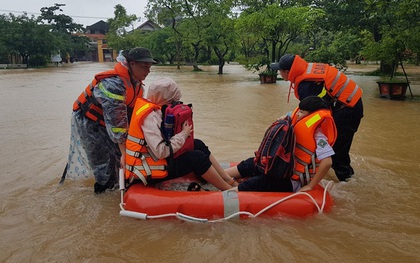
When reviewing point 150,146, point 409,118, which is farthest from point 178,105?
point 409,118

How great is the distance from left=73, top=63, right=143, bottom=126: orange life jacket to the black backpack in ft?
4.68

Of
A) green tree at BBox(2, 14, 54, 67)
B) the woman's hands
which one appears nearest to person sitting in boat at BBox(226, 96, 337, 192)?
the woman's hands

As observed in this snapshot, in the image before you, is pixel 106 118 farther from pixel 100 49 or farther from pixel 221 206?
pixel 100 49

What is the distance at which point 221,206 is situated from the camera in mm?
3234

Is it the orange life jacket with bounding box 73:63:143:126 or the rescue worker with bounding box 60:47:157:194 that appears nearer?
the rescue worker with bounding box 60:47:157:194

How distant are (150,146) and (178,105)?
469mm

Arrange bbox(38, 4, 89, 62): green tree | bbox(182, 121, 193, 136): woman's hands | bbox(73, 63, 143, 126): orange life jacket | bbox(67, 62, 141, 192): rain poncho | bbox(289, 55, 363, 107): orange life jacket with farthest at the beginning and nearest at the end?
bbox(38, 4, 89, 62): green tree, bbox(289, 55, 363, 107): orange life jacket, bbox(73, 63, 143, 126): orange life jacket, bbox(67, 62, 141, 192): rain poncho, bbox(182, 121, 193, 136): woman's hands

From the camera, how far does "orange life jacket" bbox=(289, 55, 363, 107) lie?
13.0ft

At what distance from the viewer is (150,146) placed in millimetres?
3217

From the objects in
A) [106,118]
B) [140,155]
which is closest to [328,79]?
[140,155]

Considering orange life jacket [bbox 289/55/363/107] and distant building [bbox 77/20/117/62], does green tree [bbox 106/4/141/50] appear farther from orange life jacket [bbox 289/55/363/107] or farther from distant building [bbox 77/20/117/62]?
orange life jacket [bbox 289/55/363/107]

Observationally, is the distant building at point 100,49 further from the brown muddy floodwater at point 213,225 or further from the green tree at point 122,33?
the brown muddy floodwater at point 213,225

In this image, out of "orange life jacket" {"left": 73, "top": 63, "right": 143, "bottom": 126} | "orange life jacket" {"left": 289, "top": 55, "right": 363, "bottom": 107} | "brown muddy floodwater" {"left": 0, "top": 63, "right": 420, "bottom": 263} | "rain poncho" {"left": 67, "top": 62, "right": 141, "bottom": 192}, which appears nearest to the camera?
"brown muddy floodwater" {"left": 0, "top": 63, "right": 420, "bottom": 263}

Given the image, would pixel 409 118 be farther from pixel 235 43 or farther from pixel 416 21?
pixel 235 43
